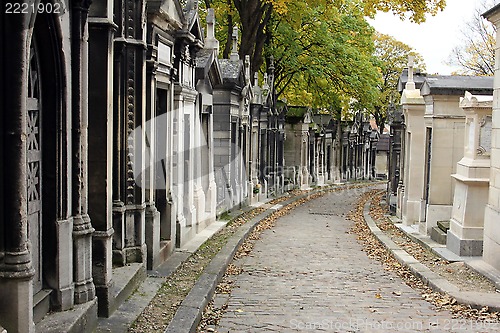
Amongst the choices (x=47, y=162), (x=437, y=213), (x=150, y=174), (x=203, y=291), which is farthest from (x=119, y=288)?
(x=437, y=213)

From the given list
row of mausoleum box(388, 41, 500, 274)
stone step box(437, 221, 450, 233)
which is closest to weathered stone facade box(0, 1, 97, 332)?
row of mausoleum box(388, 41, 500, 274)

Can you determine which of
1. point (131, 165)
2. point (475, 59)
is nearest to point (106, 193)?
point (131, 165)

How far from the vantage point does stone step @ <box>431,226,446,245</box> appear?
1138 cm

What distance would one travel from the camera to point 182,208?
10867mm

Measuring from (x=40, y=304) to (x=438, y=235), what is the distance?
8361mm

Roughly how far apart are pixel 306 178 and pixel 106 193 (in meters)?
24.3

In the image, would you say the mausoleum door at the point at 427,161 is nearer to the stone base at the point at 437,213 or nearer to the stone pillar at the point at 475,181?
the stone base at the point at 437,213

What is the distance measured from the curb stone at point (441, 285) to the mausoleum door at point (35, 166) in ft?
15.9

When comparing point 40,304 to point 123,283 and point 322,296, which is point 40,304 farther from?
point 322,296

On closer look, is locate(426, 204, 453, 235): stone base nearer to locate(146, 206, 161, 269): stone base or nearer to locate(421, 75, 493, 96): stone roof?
locate(421, 75, 493, 96): stone roof

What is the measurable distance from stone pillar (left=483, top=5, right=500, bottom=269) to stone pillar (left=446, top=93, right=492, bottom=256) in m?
0.94

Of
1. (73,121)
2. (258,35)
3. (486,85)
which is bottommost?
(73,121)

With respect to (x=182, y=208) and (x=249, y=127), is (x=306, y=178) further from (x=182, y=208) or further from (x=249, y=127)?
(x=182, y=208)

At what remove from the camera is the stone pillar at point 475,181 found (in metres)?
10.1
